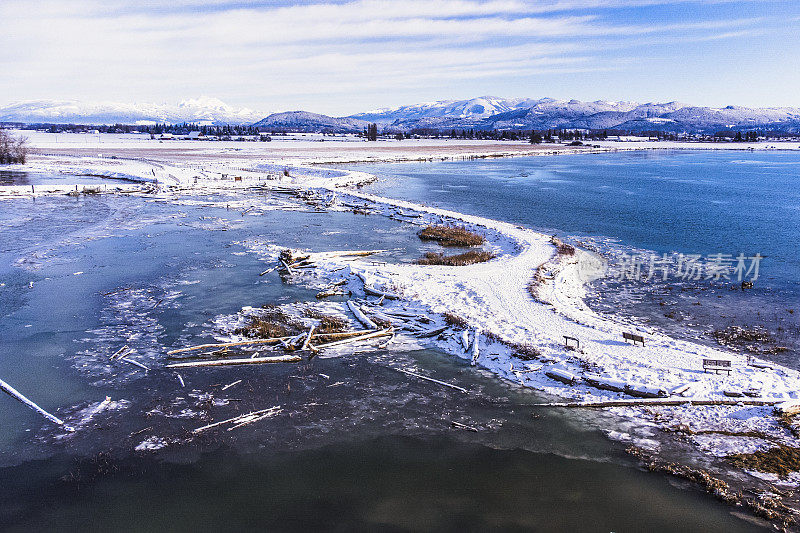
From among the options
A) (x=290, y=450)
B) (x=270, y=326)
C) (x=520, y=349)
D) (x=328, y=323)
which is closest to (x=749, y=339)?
(x=520, y=349)

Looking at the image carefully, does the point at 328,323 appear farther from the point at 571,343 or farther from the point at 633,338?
the point at 633,338

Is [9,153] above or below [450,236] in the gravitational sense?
above

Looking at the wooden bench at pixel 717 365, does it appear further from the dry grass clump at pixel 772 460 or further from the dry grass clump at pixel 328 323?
the dry grass clump at pixel 328 323

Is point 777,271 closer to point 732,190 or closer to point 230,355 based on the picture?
point 230,355

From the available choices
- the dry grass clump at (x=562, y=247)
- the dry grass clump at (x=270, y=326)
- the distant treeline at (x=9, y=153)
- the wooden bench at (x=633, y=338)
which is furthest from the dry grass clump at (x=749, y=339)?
the distant treeline at (x=9, y=153)

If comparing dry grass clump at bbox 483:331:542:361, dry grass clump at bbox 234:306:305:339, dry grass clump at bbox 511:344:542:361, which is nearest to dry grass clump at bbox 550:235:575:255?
dry grass clump at bbox 483:331:542:361

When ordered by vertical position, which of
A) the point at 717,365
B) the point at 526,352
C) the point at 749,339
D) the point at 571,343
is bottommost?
the point at 749,339
